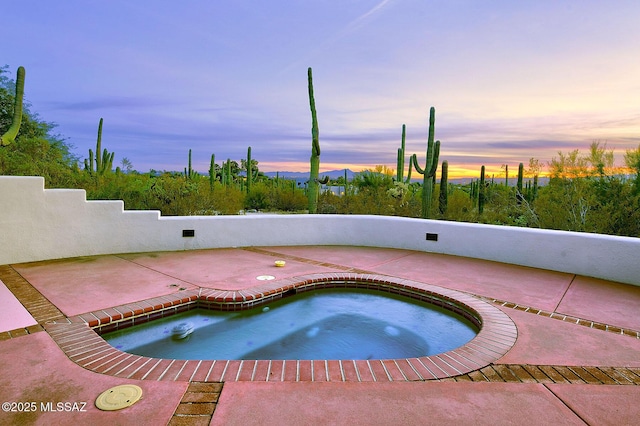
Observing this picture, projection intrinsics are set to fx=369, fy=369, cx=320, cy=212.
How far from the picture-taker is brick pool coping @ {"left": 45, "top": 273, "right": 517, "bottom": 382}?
A: 105 inches

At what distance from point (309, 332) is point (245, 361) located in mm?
1218

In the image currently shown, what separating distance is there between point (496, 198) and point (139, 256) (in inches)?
594

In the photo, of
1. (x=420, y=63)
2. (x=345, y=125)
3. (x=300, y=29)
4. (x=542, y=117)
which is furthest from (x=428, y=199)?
(x=345, y=125)

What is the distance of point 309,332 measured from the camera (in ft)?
13.1

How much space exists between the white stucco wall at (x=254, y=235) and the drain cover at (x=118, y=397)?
15.9 feet

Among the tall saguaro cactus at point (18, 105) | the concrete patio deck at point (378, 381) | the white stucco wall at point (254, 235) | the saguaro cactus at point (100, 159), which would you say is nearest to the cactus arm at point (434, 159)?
the white stucco wall at point (254, 235)

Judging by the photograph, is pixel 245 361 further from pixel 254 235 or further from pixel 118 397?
pixel 254 235

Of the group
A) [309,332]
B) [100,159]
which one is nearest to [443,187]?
[309,332]

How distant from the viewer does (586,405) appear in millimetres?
2365

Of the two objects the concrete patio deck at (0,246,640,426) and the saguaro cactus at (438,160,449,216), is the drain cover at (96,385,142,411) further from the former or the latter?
the saguaro cactus at (438,160,449,216)

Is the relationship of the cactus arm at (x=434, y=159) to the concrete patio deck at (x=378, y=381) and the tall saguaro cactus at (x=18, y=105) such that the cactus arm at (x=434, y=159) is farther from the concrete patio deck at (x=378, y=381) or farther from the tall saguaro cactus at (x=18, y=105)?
the tall saguaro cactus at (x=18, y=105)

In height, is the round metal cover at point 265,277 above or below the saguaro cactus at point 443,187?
below

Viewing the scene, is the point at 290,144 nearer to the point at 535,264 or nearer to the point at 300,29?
the point at 300,29

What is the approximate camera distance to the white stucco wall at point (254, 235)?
5.70 meters
